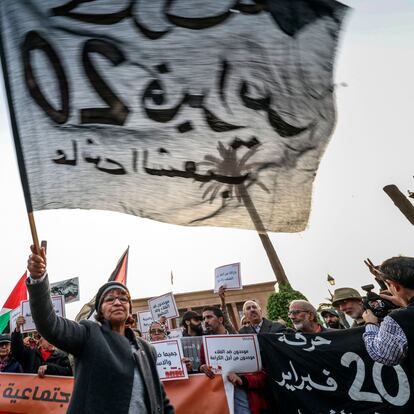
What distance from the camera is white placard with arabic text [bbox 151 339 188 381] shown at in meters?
4.19

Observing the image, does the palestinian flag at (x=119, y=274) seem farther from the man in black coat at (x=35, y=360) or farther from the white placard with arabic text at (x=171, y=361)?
the white placard with arabic text at (x=171, y=361)

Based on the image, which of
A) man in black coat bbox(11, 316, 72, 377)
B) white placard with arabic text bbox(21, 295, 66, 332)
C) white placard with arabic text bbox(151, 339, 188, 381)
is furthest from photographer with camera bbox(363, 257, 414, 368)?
white placard with arabic text bbox(21, 295, 66, 332)

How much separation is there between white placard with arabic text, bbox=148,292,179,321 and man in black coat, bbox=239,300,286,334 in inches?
102

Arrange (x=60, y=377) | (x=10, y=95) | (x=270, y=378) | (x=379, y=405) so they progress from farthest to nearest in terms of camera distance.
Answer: (x=60, y=377), (x=270, y=378), (x=379, y=405), (x=10, y=95)

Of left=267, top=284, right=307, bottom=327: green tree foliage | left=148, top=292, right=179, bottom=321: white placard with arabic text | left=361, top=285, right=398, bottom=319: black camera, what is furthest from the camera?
left=267, top=284, right=307, bottom=327: green tree foliage

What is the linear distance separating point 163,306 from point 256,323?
299 cm

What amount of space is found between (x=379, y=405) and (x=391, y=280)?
1654 mm

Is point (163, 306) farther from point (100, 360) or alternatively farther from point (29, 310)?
point (100, 360)

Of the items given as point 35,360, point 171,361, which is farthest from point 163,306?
point 171,361

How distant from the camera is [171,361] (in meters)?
4.24

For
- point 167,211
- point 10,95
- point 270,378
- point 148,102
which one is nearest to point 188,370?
point 270,378

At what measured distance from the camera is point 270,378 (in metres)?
3.93

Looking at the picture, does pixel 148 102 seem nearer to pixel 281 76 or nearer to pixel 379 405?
pixel 281 76

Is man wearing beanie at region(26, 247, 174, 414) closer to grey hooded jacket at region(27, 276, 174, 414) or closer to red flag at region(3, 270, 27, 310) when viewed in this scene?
grey hooded jacket at region(27, 276, 174, 414)
